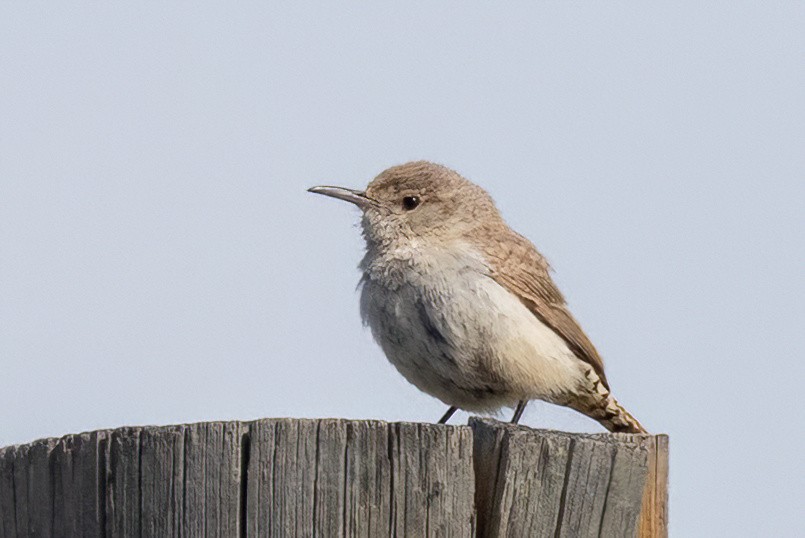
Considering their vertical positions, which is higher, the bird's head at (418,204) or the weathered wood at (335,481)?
the bird's head at (418,204)

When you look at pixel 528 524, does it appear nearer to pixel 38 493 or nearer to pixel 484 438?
pixel 484 438

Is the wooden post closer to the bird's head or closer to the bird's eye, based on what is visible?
the bird's head

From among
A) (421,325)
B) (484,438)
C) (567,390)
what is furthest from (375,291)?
(484,438)

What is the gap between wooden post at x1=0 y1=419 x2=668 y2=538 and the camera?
3.67 m

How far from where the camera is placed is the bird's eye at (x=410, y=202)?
25.7 feet

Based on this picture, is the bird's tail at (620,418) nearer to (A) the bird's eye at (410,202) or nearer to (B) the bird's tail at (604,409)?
(B) the bird's tail at (604,409)

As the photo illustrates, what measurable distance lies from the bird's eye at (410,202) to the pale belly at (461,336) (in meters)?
0.77

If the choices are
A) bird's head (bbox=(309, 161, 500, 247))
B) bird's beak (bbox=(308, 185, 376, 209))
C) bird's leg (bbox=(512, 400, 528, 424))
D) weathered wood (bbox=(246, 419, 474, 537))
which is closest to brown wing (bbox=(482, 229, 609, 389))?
bird's head (bbox=(309, 161, 500, 247))

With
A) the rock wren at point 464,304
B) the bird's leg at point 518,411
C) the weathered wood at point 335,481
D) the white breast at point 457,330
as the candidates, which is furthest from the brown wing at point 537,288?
the weathered wood at point 335,481

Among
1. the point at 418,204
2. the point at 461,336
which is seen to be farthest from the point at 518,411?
Result: the point at 418,204

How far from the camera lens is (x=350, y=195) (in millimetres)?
7883

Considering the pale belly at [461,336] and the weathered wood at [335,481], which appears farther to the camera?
the pale belly at [461,336]

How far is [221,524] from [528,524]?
94cm

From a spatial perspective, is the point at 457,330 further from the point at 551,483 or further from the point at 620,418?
the point at 551,483
